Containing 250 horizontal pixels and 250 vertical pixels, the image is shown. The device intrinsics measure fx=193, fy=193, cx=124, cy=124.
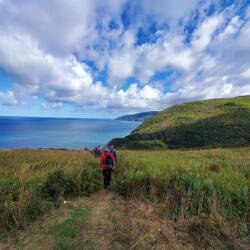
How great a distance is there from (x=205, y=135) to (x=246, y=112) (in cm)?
4107

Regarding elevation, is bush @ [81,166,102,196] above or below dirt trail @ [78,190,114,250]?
above

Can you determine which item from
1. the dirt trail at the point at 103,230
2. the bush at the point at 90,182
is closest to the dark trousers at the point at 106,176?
the bush at the point at 90,182

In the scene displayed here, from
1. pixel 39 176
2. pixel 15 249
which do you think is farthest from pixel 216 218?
pixel 39 176

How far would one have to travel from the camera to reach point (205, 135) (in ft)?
261

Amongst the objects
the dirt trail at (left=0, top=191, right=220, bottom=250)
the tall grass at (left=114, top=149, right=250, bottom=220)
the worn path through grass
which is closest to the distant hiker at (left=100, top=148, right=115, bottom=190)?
the tall grass at (left=114, top=149, right=250, bottom=220)

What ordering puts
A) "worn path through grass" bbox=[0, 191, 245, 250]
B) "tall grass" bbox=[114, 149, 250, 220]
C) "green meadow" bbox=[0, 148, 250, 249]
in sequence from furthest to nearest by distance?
"tall grass" bbox=[114, 149, 250, 220] < "green meadow" bbox=[0, 148, 250, 249] < "worn path through grass" bbox=[0, 191, 245, 250]

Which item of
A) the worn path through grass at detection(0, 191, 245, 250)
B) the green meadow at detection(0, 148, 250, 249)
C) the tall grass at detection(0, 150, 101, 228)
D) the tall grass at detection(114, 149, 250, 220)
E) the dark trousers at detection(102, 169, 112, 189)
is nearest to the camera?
the worn path through grass at detection(0, 191, 245, 250)

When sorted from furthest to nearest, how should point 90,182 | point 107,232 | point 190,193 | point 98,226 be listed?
point 90,182 < point 190,193 < point 98,226 < point 107,232

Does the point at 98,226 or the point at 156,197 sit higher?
the point at 156,197

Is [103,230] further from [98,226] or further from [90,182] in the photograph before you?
[90,182]

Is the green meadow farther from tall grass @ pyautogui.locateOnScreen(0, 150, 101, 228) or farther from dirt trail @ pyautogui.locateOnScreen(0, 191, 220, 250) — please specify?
dirt trail @ pyautogui.locateOnScreen(0, 191, 220, 250)

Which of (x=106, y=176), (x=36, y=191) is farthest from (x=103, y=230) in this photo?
(x=106, y=176)

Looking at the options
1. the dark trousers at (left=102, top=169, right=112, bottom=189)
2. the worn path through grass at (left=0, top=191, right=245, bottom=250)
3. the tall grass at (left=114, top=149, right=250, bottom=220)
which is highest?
the dark trousers at (left=102, top=169, right=112, bottom=189)

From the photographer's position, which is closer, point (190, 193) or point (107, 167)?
point (190, 193)
